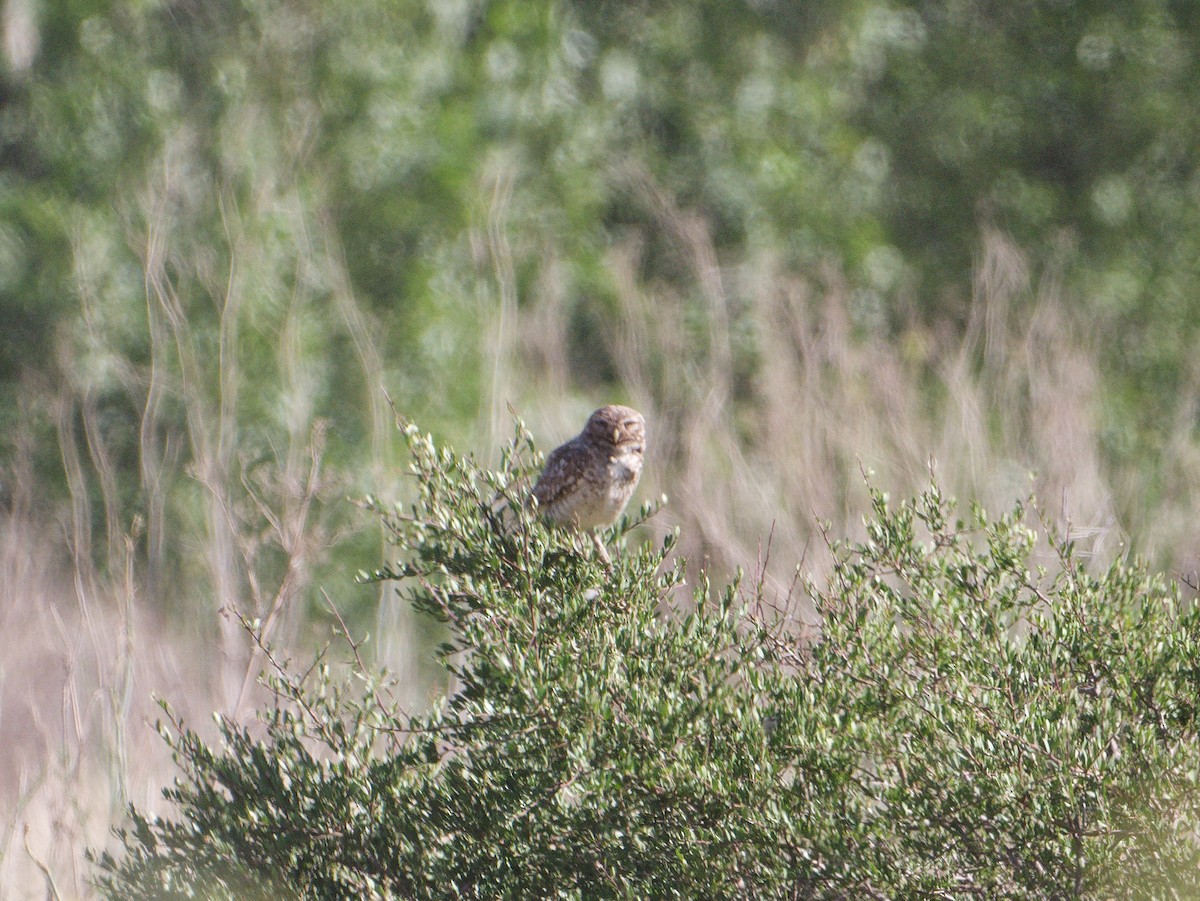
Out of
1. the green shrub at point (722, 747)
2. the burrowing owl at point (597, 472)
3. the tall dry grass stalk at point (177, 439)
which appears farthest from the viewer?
the tall dry grass stalk at point (177, 439)

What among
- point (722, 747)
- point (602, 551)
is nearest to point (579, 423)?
point (602, 551)

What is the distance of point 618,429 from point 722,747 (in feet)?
5.83

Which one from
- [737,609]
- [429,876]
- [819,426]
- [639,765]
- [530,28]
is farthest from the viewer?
[530,28]

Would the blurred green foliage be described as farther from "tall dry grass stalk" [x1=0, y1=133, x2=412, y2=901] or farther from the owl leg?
the owl leg

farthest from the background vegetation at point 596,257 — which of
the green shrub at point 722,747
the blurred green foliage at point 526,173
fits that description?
the green shrub at point 722,747

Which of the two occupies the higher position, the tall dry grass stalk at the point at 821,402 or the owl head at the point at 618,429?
the tall dry grass stalk at the point at 821,402

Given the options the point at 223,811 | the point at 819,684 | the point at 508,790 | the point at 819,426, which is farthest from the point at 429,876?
the point at 819,426

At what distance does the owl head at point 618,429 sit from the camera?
4.82 m

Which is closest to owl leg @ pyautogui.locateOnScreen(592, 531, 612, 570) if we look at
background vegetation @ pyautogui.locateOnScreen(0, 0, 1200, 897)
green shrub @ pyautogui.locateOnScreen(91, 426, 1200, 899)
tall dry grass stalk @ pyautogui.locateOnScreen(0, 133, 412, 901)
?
green shrub @ pyautogui.locateOnScreen(91, 426, 1200, 899)

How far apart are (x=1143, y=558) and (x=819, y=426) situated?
18.6ft

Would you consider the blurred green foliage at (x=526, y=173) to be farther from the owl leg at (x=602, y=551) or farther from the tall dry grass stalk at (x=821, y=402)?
the owl leg at (x=602, y=551)

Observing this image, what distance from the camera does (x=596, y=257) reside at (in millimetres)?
14156

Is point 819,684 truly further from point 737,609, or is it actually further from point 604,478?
point 604,478

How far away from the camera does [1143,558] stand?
358 cm
